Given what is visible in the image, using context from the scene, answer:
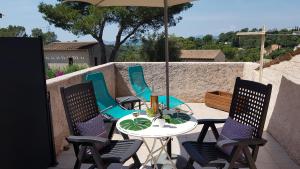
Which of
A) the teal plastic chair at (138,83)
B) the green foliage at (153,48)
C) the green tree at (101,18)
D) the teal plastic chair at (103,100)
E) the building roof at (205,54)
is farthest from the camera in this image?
the building roof at (205,54)

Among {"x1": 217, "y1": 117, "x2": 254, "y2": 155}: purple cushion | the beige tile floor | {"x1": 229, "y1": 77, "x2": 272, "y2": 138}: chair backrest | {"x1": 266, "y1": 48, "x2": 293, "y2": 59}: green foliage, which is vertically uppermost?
{"x1": 266, "y1": 48, "x2": 293, "y2": 59}: green foliage

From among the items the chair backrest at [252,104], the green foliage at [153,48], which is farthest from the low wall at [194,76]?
the green foliage at [153,48]

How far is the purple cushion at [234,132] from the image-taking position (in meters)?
3.02

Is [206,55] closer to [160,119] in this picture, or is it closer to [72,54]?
[72,54]

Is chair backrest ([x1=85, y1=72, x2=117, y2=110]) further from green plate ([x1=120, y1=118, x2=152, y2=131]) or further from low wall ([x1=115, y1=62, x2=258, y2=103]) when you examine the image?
low wall ([x1=115, y1=62, x2=258, y2=103])

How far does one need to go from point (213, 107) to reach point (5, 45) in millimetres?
5000

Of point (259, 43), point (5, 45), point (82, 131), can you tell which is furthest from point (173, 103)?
point (5, 45)

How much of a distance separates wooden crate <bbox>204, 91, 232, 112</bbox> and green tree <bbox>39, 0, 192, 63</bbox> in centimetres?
1269

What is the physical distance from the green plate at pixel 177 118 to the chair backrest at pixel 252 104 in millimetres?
576

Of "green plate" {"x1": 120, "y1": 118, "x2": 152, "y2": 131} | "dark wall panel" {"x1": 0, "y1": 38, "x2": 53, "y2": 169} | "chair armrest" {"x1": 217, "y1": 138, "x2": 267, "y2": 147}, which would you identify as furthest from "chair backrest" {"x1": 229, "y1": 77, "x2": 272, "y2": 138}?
"dark wall panel" {"x1": 0, "y1": 38, "x2": 53, "y2": 169}

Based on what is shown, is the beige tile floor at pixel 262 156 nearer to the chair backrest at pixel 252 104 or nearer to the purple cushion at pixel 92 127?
the purple cushion at pixel 92 127

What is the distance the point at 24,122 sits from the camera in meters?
3.30

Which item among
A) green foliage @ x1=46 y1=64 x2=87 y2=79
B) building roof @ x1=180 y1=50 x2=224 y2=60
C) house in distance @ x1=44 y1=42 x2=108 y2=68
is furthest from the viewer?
building roof @ x1=180 y1=50 x2=224 y2=60

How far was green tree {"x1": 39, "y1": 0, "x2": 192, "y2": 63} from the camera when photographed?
1938cm
